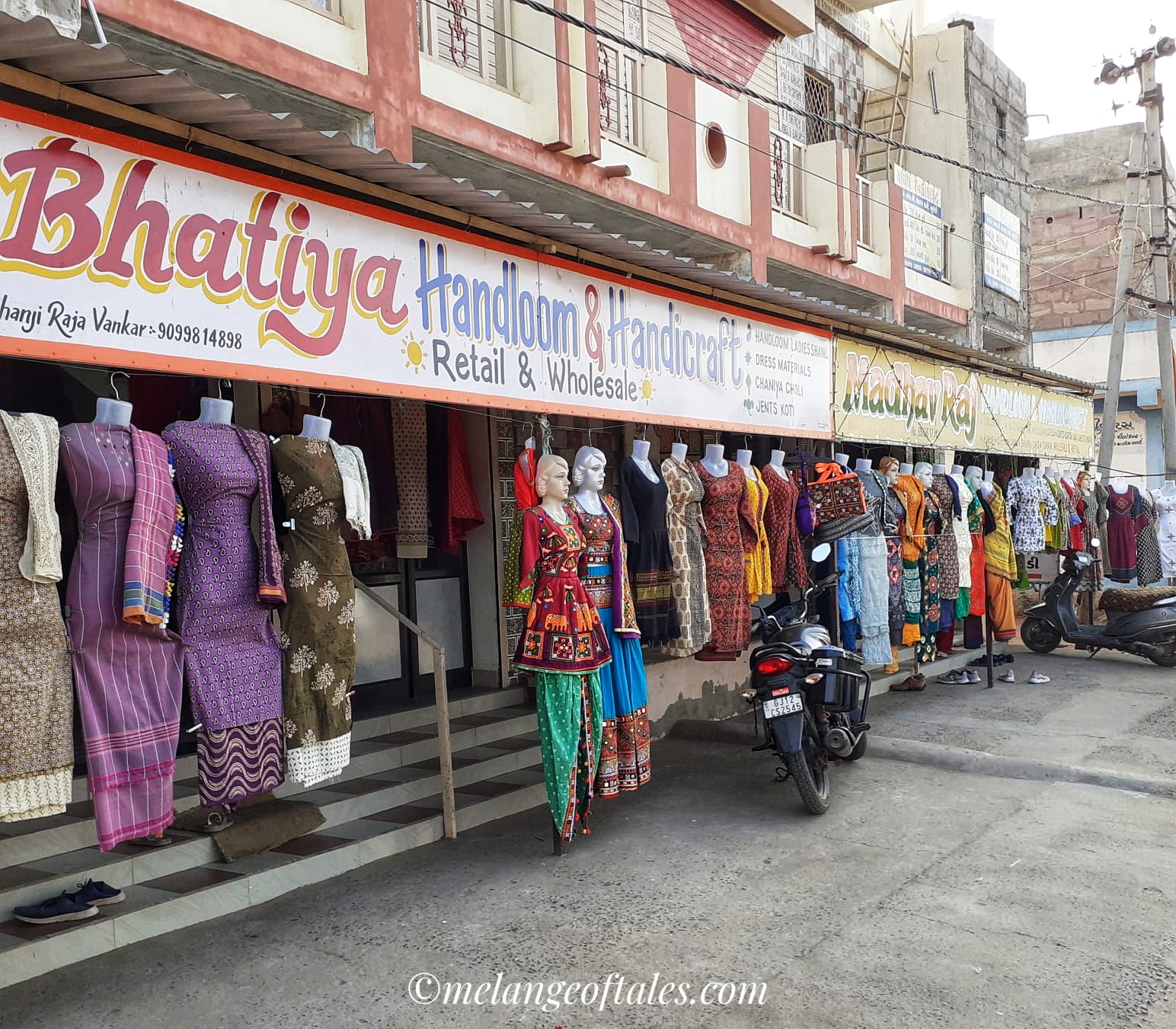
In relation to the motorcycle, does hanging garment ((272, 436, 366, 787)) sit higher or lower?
higher

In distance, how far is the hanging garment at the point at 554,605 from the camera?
203 inches

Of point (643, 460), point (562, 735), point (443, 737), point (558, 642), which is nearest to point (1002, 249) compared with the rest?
point (643, 460)

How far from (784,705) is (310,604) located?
2.69m

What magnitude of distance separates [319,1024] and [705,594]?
3.56m

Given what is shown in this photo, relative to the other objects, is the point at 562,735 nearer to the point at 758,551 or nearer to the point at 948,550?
the point at 758,551

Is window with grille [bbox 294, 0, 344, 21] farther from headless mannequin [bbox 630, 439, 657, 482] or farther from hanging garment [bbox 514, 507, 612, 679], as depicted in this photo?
hanging garment [bbox 514, 507, 612, 679]

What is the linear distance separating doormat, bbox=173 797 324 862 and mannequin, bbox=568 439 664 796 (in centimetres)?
151

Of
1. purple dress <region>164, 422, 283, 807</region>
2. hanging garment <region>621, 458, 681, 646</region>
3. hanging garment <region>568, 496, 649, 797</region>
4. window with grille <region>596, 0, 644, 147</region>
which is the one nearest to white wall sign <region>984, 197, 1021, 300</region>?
window with grille <region>596, 0, 644, 147</region>

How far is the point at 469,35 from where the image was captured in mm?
8578

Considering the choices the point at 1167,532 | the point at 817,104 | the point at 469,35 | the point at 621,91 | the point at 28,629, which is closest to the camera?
the point at 28,629

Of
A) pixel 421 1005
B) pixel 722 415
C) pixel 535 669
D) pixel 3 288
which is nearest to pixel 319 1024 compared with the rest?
pixel 421 1005

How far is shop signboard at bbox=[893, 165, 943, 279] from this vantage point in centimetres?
1435

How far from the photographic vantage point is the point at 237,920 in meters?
4.39

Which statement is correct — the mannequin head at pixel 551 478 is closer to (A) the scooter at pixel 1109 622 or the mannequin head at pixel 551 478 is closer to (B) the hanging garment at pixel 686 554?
(B) the hanging garment at pixel 686 554
